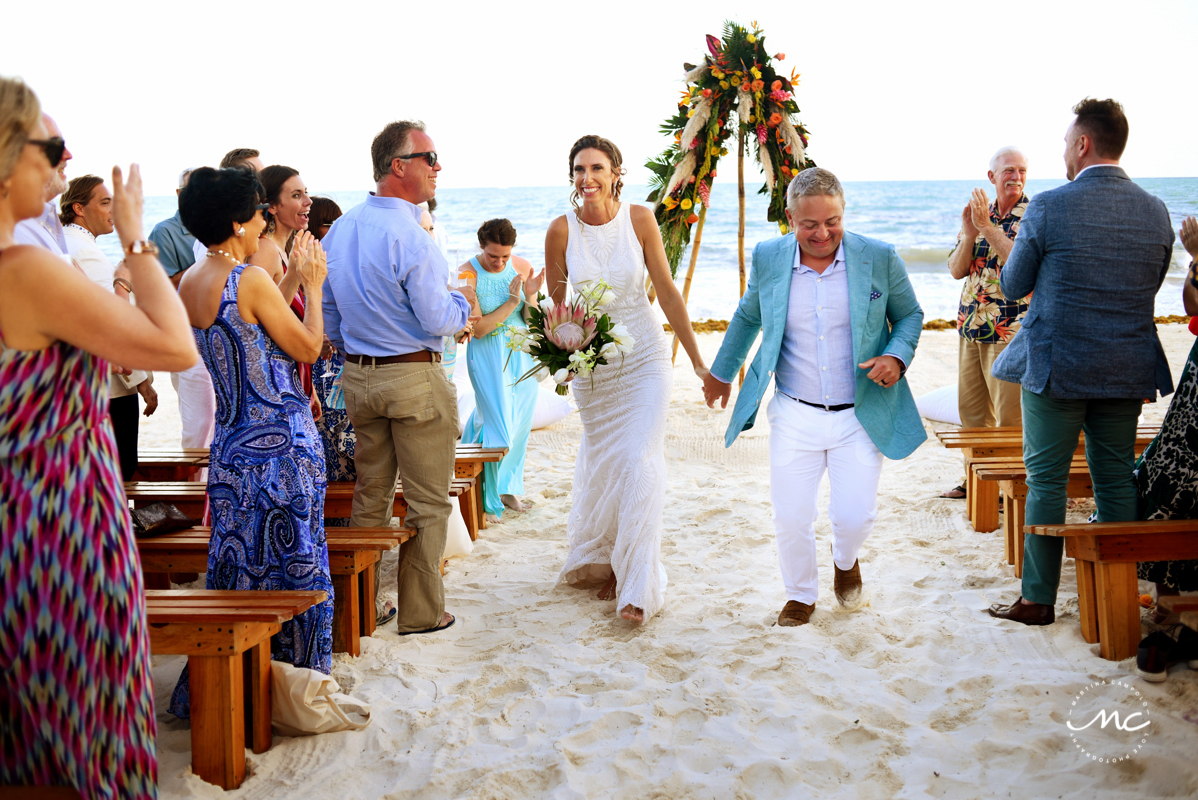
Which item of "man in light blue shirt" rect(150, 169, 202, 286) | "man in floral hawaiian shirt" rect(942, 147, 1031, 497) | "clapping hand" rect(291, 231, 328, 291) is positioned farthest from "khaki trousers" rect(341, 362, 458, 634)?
"man in floral hawaiian shirt" rect(942, 147, 1031, 497)

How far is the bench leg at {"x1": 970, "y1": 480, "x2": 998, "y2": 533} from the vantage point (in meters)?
5.57

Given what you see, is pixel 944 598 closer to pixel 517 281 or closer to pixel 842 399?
pixel 842 399

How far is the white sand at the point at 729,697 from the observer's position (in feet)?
9.69

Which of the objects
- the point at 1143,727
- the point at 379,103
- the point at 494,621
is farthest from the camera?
the point at 379,103

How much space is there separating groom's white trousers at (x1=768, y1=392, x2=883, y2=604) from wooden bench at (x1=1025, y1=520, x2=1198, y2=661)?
93 centimetres

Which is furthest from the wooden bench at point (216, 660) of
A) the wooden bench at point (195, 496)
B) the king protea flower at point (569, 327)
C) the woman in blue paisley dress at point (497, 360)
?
the woman in blue paisley dress at point (497, 360)

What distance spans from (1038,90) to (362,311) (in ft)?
118

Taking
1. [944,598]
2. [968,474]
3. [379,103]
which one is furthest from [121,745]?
[379,103]

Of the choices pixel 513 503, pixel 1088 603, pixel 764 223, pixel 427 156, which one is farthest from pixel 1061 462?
pixel 764 223

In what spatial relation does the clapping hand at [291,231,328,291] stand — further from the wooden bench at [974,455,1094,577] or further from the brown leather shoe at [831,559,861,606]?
the wooden bench at [974,455,1094,577]

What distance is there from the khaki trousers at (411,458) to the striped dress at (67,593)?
191cm

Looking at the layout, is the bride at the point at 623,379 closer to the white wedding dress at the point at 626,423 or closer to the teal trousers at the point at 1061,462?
the white wedding dress at the point at 626,423

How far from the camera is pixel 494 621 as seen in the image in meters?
4.56

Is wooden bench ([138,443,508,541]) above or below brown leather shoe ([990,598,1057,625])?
above
